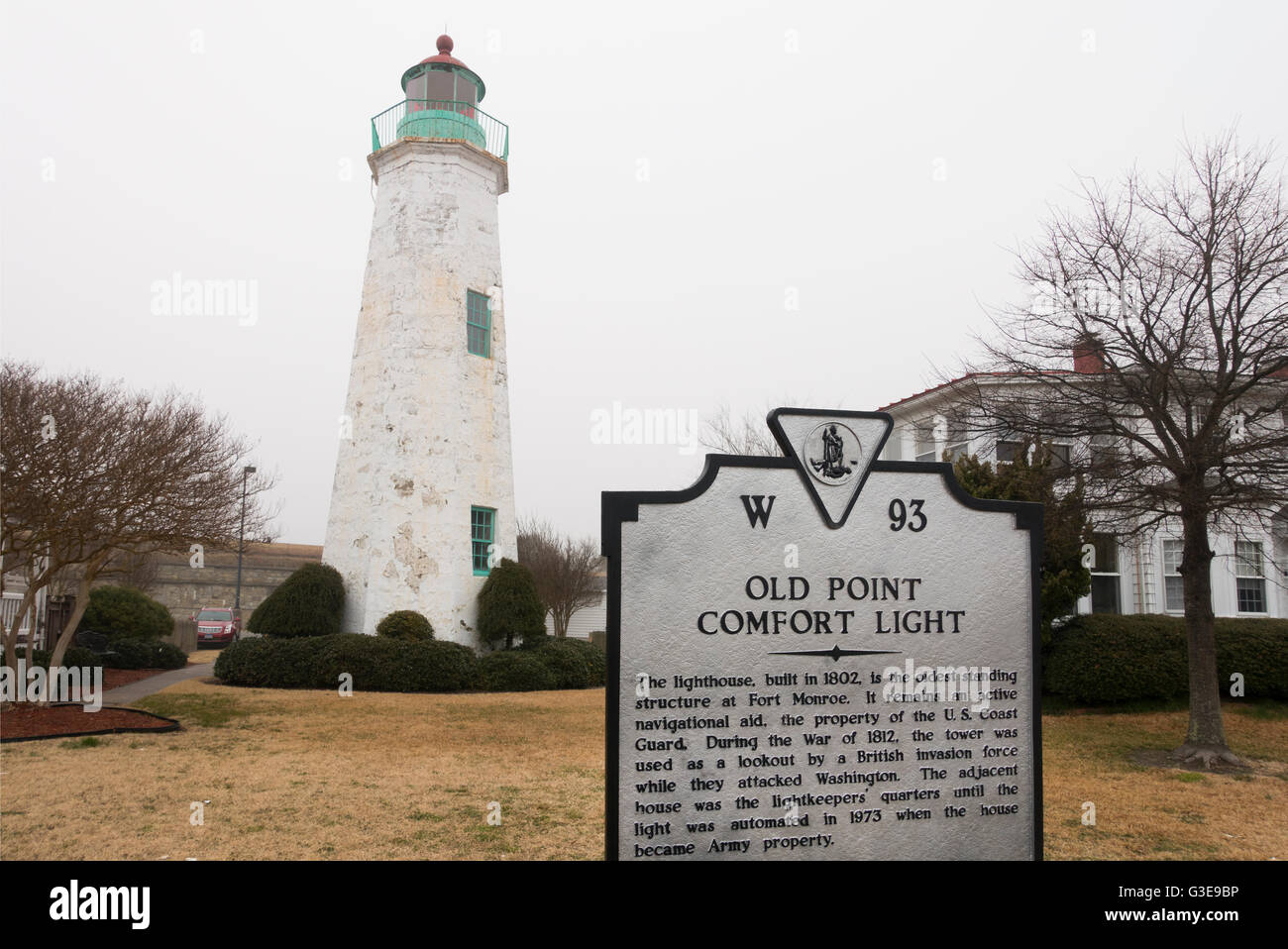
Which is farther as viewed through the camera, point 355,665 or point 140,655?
point 140,655

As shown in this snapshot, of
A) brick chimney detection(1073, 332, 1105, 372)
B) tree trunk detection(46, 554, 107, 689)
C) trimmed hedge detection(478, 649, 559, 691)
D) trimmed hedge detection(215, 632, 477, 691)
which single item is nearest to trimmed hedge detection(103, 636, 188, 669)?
trimmed hedge detection(215, 632, 477, 691)

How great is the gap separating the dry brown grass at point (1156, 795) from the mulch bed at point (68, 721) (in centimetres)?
1181

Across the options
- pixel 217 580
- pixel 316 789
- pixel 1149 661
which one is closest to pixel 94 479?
pixel 316 789

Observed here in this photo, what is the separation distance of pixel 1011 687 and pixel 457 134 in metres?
20.7

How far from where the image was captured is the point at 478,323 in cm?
2155

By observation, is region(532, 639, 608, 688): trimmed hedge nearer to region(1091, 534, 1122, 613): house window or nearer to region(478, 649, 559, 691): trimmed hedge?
region(478, 649, 559, 691): trimmed hedge

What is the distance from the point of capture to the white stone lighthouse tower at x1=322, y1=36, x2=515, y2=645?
20.1m

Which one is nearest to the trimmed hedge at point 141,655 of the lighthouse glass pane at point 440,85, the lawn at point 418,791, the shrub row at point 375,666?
the shrub row at point 375,666

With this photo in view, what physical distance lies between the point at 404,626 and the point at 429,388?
17.9 ft

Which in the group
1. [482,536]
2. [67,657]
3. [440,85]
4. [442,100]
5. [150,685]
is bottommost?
[150,685]

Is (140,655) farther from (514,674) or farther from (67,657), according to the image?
(514,674)

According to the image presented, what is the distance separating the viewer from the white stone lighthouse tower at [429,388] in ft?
65.9

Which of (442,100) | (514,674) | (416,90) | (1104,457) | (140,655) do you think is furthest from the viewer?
(140,655)

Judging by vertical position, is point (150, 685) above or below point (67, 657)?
below
